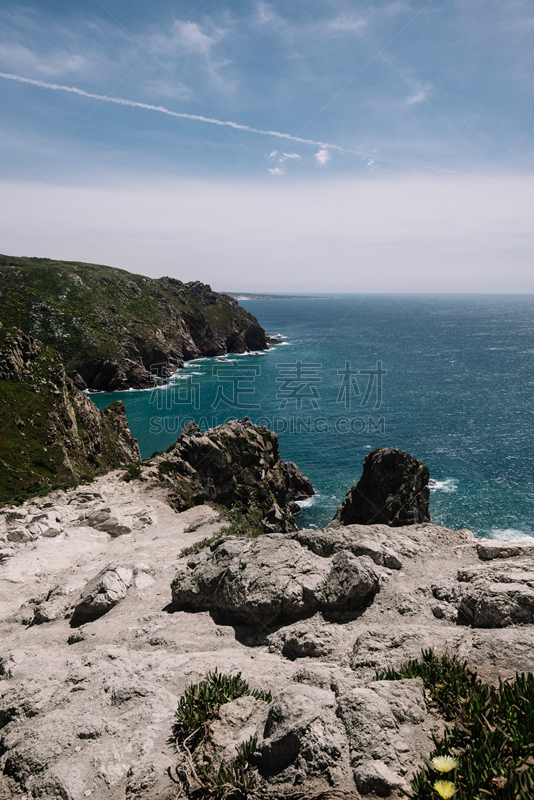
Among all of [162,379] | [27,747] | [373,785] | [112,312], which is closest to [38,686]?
[27,747]

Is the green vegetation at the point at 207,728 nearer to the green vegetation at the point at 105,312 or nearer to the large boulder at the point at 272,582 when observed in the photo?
the large boulder at the point at 272,582

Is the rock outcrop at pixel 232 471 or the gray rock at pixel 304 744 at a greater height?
the gray rock at pixel 304 744

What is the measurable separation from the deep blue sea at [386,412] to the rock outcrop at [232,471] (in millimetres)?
7315

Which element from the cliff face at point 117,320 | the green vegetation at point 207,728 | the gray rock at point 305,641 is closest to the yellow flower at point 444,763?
the green vegetation at point 207,728

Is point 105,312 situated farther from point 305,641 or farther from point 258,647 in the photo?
point 305,641

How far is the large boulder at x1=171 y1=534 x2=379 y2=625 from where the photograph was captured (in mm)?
9602

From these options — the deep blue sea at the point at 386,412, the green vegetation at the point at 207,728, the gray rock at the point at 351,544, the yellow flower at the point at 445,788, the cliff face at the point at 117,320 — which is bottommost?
the deep blue sea at the point at 386,412

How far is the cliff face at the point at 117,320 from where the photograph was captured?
3996 inches

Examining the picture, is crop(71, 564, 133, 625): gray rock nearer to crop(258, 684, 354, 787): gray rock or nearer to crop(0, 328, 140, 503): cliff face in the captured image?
crop(258, 684, 354, 787): gray rock

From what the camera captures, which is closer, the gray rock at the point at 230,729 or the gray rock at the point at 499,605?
the gray rock at the point at 230,729

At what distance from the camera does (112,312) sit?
11994cm

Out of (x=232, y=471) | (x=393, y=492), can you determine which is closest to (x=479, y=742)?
(x=393, y=492)

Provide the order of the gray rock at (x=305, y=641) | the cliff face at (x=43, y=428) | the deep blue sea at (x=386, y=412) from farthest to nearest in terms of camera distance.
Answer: the deep blue sea at (x=386, y=412), the cliff face at (x=43, y=428), the gray rock at (x=305, y=641)

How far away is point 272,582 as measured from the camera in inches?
395
